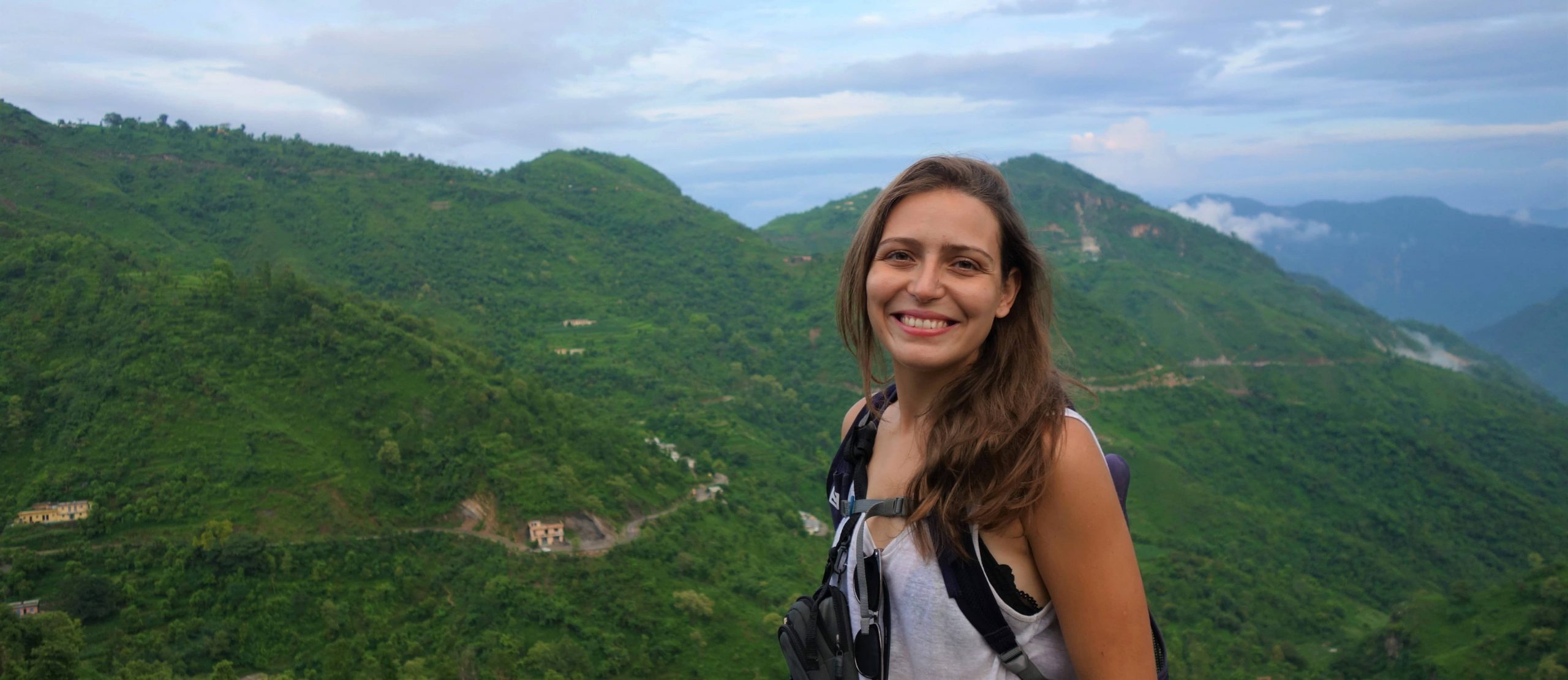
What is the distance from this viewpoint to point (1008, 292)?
6.65 ft

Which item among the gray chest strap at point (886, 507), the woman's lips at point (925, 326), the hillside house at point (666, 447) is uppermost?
the woman's lips at point (925, 326)

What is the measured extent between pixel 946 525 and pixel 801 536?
1053 inches

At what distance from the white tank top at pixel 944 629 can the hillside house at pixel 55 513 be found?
70.9 ft

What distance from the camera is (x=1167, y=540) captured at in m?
34.9

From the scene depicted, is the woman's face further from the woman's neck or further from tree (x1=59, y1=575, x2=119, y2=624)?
tree (x1=59, y1=575, x2=119, y2=624)

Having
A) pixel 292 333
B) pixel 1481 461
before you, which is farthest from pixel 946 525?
pixel 1481 461

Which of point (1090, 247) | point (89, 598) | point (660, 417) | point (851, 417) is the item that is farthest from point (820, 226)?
point (851, 417)

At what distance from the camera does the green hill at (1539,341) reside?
348 ft

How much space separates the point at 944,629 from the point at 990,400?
1.57ft

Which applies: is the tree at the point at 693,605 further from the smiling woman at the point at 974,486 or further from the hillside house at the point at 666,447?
the smiling woman at the point at 974,486

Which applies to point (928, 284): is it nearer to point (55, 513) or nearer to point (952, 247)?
point (952, 247)

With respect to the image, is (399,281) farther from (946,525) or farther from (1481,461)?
(1481,461)

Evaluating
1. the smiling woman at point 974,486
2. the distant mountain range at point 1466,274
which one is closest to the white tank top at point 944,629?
the smiling woman at point 974,486

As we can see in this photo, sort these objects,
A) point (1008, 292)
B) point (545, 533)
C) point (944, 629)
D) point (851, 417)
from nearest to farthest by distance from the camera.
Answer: point (944, 629) < point (1008, 292) < point (851, 417) < point (545, 533)
